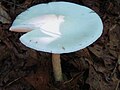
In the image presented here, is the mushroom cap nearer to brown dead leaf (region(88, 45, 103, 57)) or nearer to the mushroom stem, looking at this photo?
the mushroom stem

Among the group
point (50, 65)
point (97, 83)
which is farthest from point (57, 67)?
point (97, 83)

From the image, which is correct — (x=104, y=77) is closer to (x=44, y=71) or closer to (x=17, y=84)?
(x=44, y=71)

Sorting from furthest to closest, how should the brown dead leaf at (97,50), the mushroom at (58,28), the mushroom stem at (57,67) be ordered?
1. the brown dead leaf at (97,50)
2. the mushroom stem at (57,67)
3. the mushroom at (58,28)

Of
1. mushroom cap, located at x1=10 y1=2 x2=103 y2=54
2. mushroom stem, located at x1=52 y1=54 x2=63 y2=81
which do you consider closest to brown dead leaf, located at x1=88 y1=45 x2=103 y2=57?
mushroom stem, located at x1=52 y1=54 x2=63 y2=81

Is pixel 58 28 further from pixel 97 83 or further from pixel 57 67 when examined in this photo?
pixel 97 83

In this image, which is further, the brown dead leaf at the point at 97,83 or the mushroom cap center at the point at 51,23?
the brown dead leaf at the point at 97,83

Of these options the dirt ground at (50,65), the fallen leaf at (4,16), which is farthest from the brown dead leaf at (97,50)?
the fallen leaf at (4,16)

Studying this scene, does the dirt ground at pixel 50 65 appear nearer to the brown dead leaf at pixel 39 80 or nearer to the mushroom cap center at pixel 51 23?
the brown dead leaf at pixel 39 80

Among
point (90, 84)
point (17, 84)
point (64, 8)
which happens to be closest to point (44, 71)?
point (17, 84)
